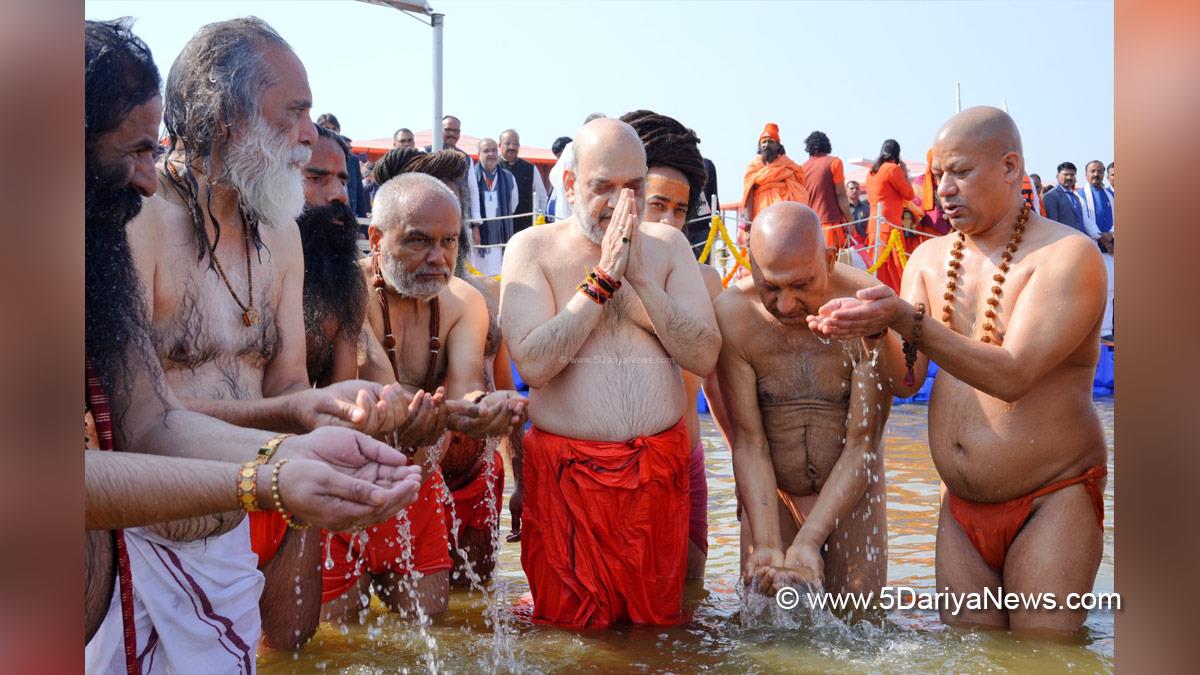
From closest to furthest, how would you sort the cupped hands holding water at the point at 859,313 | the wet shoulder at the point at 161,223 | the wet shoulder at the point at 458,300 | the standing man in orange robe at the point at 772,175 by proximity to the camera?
the wet shoulder at the point at 161,223 → the cupped hands holding water at the point at 859,313 → the wet shoulder at the point at 458,300 → the standing man in orange robe at the point at 772,175

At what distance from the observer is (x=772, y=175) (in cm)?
1255

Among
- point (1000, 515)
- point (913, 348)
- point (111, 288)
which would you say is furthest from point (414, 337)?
point (1000, 515)

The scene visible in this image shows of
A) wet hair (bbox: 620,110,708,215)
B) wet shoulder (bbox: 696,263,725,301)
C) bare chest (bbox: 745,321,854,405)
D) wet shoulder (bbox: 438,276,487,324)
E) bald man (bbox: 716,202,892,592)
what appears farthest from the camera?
wet hair (bbox: 620,110,708,215)

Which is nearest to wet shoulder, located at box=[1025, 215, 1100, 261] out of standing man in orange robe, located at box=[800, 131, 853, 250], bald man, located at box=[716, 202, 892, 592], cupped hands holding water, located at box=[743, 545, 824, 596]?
bald man, located at box=[716, 202, 892, 592]

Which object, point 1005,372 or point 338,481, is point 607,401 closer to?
point 1005,372

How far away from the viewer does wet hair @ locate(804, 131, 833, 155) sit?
13.7m

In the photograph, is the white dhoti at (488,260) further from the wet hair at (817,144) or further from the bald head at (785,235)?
the bald head at (785,235)

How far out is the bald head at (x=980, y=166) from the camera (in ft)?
13.5

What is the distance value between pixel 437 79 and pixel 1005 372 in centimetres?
720

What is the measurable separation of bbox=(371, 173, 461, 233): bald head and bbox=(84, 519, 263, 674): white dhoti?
1788mm

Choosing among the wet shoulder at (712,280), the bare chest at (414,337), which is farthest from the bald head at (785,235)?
the bare chest at (414,337)

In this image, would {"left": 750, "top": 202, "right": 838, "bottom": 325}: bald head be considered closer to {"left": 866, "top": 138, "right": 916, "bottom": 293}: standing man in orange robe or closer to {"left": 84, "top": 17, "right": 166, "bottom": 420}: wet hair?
{"left": 84, "top": 17, "right": 166, "bottom": 420}: wet hair

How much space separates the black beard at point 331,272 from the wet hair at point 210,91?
102 centimetres
